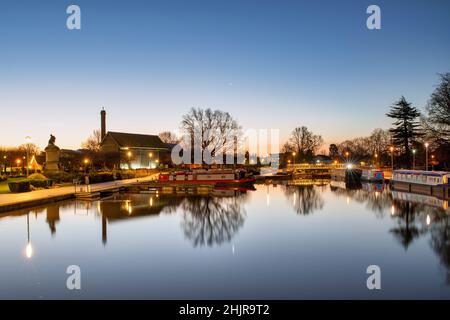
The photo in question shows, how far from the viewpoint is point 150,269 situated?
38.2 ft

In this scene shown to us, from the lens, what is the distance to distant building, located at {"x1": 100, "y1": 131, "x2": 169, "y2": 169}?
6330 centimetres

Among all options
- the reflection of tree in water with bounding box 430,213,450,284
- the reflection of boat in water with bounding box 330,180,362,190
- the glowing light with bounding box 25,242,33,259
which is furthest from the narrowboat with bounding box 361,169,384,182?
the glowing light with bounding box 25,242,33,259

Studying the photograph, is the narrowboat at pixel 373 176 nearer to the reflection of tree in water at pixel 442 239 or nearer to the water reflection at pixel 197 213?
the water reflection at pixel 197 213

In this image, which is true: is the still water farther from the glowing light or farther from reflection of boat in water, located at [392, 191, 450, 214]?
reflection of boat in water, located at [392, 191, 450, 214]

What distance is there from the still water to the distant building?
39282mm

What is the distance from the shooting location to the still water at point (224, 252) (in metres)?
9.91

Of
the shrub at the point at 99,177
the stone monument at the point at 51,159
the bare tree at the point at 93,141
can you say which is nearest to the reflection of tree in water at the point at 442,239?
the shrub at the point at 99,177

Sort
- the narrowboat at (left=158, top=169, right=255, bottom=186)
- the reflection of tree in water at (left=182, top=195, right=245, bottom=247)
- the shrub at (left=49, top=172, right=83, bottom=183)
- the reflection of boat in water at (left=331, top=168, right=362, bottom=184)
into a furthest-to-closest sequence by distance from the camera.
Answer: the reflection of boat in water at (left=331, top=168, right=362, bottom=184) → the narrowboat at (left=158, top=169, right=255, bottom=186) → the shrub at (left=49, top=172, right=83, bottom=183) → the reflection of tree in water at (left=182, top=195, right=245, bottom=247)

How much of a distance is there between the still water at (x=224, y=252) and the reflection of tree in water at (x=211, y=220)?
0.07 metres

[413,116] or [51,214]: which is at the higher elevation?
[413,116]

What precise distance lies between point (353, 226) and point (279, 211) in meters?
6.35

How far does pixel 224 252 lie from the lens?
14.0 metres
